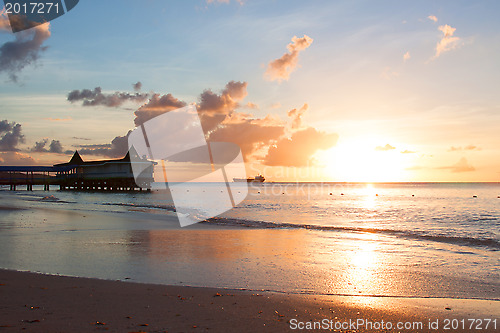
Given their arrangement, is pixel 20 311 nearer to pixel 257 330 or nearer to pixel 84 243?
pixel 257 330

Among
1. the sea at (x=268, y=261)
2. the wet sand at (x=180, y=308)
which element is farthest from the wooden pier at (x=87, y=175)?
the wet sand at (x=180, y=308)

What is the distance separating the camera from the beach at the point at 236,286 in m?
5.76

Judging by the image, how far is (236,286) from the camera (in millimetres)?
8242

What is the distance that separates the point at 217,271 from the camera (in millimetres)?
9844

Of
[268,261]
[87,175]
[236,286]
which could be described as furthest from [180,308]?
[87,175]

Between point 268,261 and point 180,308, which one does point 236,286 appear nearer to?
point 180,308

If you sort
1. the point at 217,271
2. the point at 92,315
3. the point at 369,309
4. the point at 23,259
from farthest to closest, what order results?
the point at 23,259, the point at 217,271, the point at 369,309, the point at 92,315

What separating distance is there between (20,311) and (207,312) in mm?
2922

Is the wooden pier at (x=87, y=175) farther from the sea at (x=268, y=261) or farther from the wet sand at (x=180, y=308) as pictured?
the wet sand at (x=180, y=308)

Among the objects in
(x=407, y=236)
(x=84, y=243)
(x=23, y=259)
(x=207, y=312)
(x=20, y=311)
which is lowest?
(x=407, y=236)

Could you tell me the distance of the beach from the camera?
5.76 metres

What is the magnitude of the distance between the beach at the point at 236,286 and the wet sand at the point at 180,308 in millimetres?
19

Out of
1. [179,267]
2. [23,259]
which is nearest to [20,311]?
[179,267]

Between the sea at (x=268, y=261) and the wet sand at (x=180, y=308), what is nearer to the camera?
the wet sand at (x=180, y=308)
